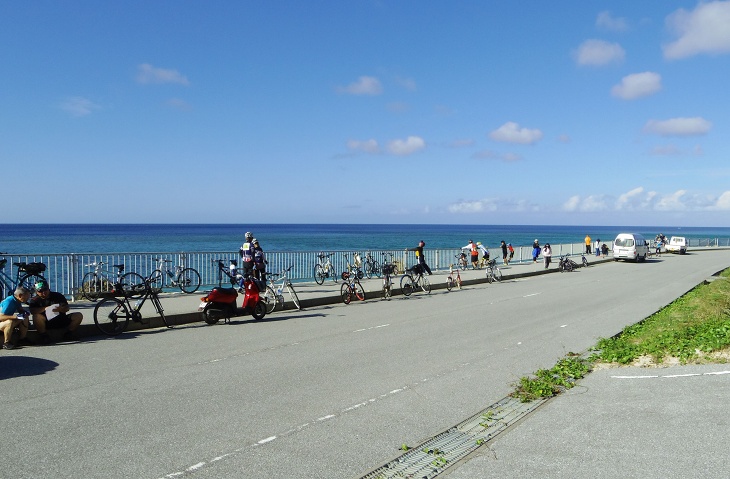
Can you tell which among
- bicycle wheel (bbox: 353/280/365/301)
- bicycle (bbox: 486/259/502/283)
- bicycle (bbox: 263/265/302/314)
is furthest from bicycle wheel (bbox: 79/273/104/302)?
bicycle (bbox: 486/259/502/283)

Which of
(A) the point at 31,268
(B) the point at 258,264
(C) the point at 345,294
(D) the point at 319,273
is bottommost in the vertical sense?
(C) the point at 345,294

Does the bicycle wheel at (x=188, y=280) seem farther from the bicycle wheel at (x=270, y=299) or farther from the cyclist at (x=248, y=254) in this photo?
the bicycle wheel at (x=270, y=299)

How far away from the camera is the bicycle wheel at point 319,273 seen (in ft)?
78.6

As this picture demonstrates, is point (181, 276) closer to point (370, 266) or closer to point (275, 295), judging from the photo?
point (275, 295)

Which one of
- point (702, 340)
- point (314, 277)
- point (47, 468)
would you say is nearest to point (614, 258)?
point (314, 277)

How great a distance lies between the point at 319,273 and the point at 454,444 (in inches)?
743

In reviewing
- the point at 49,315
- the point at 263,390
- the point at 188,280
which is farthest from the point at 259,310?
the point at 263,390

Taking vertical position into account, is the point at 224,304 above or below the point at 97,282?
below

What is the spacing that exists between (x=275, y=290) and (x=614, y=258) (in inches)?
1472

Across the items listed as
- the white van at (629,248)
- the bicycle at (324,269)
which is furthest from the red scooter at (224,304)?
the white van at (629,248)

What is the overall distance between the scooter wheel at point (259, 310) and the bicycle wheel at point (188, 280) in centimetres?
601

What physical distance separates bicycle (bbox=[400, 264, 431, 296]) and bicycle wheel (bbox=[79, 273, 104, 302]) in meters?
9.71

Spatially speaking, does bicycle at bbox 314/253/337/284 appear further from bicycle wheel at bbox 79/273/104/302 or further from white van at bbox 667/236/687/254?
white van at bbox 667/236/687/254

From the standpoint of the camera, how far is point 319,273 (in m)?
24.2
